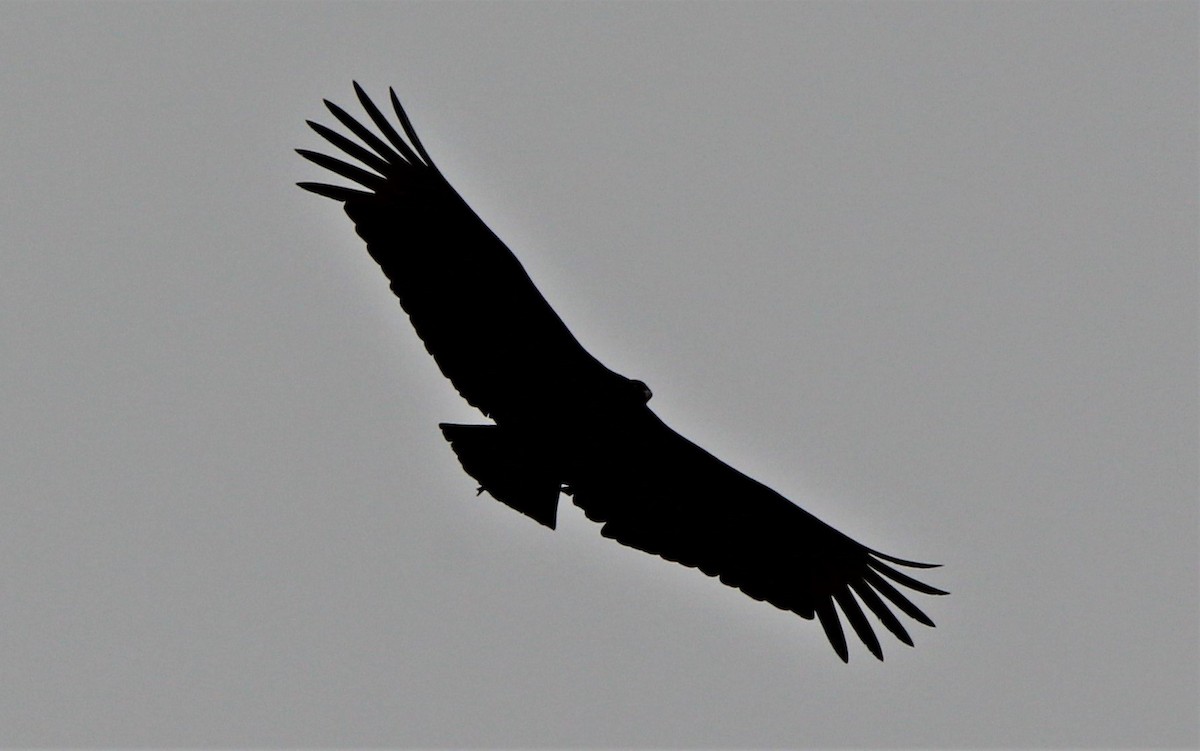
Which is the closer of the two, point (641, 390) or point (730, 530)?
point (641, 390)

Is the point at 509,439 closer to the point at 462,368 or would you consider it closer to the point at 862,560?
the point at 462,368

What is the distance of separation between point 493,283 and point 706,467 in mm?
2134

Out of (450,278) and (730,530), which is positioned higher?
(450,278)

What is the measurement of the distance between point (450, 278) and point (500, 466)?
144 cm

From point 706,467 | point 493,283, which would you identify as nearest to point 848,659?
point 706,467

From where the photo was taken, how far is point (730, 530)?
13.8 metres

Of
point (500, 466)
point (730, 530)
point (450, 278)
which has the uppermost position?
point (450, 278)

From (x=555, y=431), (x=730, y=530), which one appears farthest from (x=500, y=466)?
(x=730, y=530)

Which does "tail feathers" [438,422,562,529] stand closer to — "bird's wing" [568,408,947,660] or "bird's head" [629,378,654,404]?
"bird's wing" [568,408,947,660]

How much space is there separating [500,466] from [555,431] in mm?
488

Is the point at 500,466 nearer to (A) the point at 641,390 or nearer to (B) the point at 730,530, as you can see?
(A) the point at 641,390

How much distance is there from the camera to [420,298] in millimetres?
13156

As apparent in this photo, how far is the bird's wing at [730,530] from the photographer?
44.3 ft

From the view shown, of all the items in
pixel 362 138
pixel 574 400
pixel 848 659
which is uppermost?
pixel 362 138
